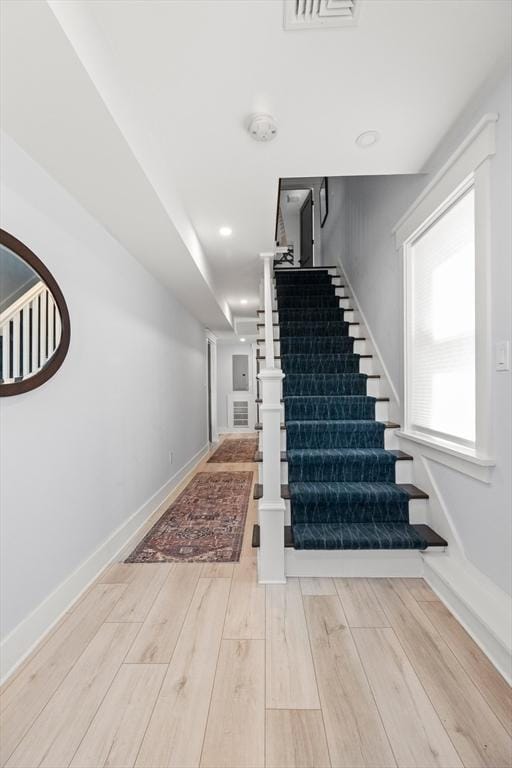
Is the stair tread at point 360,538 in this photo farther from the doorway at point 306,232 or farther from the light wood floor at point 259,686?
the doorway at point 306,232

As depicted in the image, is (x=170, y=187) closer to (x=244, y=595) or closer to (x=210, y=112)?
(x=210, y=112)

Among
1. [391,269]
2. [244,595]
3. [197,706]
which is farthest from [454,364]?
[197,706]

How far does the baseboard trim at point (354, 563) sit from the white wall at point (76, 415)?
3.79 ft

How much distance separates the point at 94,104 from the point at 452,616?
2.54 metres

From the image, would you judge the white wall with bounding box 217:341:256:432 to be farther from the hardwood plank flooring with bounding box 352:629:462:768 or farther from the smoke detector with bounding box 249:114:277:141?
the hardwood plank flooring with bounding box 352:629:462:768

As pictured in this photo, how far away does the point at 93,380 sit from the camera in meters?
2.26

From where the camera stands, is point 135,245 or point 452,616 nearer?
point 452,616

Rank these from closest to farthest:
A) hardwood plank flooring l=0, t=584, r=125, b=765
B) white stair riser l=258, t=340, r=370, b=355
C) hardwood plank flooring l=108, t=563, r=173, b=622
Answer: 1. hardwood plank flooring l=0, t=584, r=125, b=765
2. hardwood plank flooring l=108, t=563, r=173, b=622
3. white stair riser l=258, t=340, r=370, b=355

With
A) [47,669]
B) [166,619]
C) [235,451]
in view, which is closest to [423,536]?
[166,619]

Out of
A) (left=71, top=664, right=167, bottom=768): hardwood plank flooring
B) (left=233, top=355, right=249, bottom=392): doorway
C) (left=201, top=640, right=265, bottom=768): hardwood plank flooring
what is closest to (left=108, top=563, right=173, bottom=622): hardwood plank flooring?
(left=71, top=664, right=167, bottom=768): hardwood plank flooring

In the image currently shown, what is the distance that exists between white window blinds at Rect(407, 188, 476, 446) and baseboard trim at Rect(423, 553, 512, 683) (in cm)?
62

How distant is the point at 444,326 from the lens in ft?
7.13

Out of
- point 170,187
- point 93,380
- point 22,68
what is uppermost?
point 170,187

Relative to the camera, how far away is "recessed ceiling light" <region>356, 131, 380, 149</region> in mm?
1977
